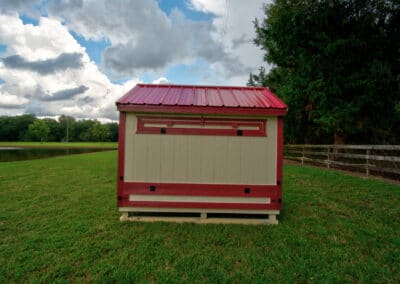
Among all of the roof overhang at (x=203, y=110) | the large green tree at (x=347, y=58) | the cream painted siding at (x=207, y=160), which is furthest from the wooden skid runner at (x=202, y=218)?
the large green tree at (x=347, y=58)

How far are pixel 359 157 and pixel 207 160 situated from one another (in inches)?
266

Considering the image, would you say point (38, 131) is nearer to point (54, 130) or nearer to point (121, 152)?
point (54, 130)

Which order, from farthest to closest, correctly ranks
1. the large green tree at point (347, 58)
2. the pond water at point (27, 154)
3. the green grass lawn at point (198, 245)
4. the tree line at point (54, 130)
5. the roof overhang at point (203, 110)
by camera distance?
the tree line at point (54, 130), the pond water at point (27, 154), the large green tree at point (347, 58), the roof overhang at point (203, 110), the green grass lawn at point (198, 245)

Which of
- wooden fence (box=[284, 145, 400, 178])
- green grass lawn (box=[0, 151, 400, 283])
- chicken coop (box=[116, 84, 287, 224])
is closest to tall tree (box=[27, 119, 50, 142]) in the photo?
green grass lawn (box=[0, 151, 400, 283])

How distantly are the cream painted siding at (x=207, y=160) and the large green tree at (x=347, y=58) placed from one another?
6840mm

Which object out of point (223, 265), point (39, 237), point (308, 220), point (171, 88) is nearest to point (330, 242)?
point (308, 220)

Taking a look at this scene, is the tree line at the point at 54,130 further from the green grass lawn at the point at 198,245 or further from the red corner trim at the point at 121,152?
the red corner trim at the point at 121,152

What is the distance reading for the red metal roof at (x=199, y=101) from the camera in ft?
10.7

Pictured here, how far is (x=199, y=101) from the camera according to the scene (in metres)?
A: 3.47

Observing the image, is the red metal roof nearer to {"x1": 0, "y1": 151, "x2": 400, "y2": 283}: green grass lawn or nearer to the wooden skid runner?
the wooden skid runner

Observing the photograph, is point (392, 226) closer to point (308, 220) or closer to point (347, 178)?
point (308, 220)

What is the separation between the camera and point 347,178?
6.45m

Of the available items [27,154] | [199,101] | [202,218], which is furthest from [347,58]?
[27,154]

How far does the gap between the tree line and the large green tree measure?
227ft
